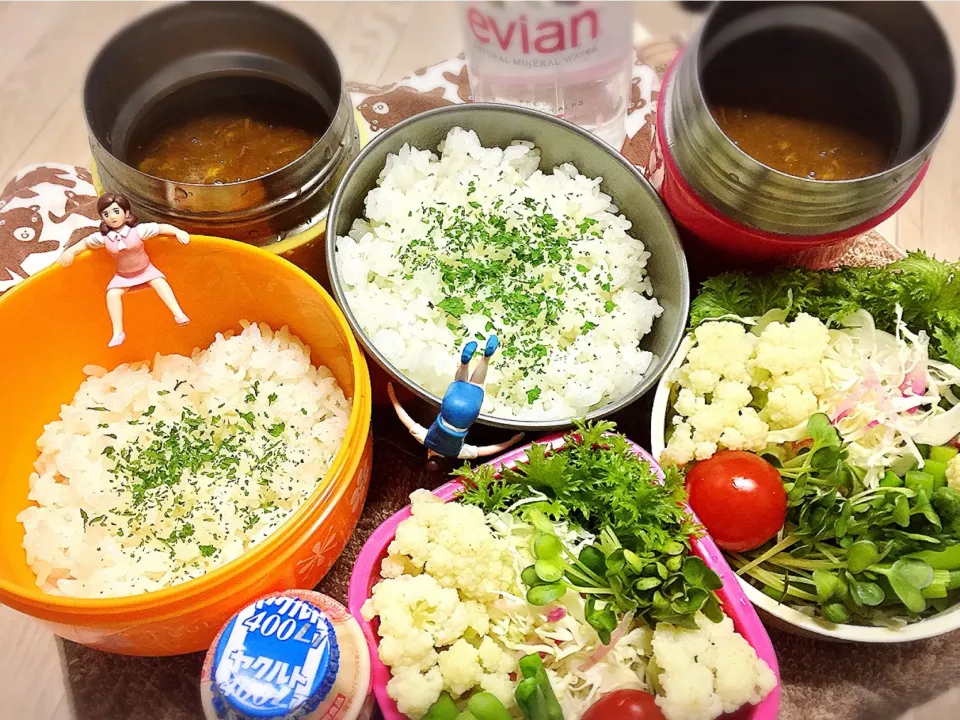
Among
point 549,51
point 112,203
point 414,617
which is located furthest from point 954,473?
point 112,203

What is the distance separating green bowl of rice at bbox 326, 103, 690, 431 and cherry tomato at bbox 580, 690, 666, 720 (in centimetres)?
48

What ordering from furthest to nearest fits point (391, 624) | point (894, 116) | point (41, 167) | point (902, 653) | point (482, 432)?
point (41, 167)
point (482, 432)
point (902, 653)
point (894, 116)
point (391, 624)

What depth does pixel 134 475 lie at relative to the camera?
1503 mm

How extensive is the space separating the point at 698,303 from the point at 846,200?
33 cm

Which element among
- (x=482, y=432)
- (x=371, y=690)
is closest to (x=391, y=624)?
(x=371, y=690)

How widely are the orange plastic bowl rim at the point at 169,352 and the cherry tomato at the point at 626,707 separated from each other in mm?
544

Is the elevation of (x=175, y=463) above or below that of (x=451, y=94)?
below

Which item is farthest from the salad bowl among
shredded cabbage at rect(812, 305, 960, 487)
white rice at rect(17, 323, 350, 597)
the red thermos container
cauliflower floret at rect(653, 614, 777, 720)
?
white rice at rect(17, 323, 350, 597)

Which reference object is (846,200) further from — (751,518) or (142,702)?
(142,702)

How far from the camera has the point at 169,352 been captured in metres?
1.71

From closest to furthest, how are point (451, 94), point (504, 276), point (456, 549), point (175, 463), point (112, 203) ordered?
1. point (456, 549)
2. point (112, 203)
3. point (175, 463)
4. point (504, 276)
5. point (451, 94)

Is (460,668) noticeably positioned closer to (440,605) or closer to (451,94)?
(440,605)

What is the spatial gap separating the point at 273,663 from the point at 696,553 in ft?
2.35

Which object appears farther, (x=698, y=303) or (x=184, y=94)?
(x=184, y=94)
